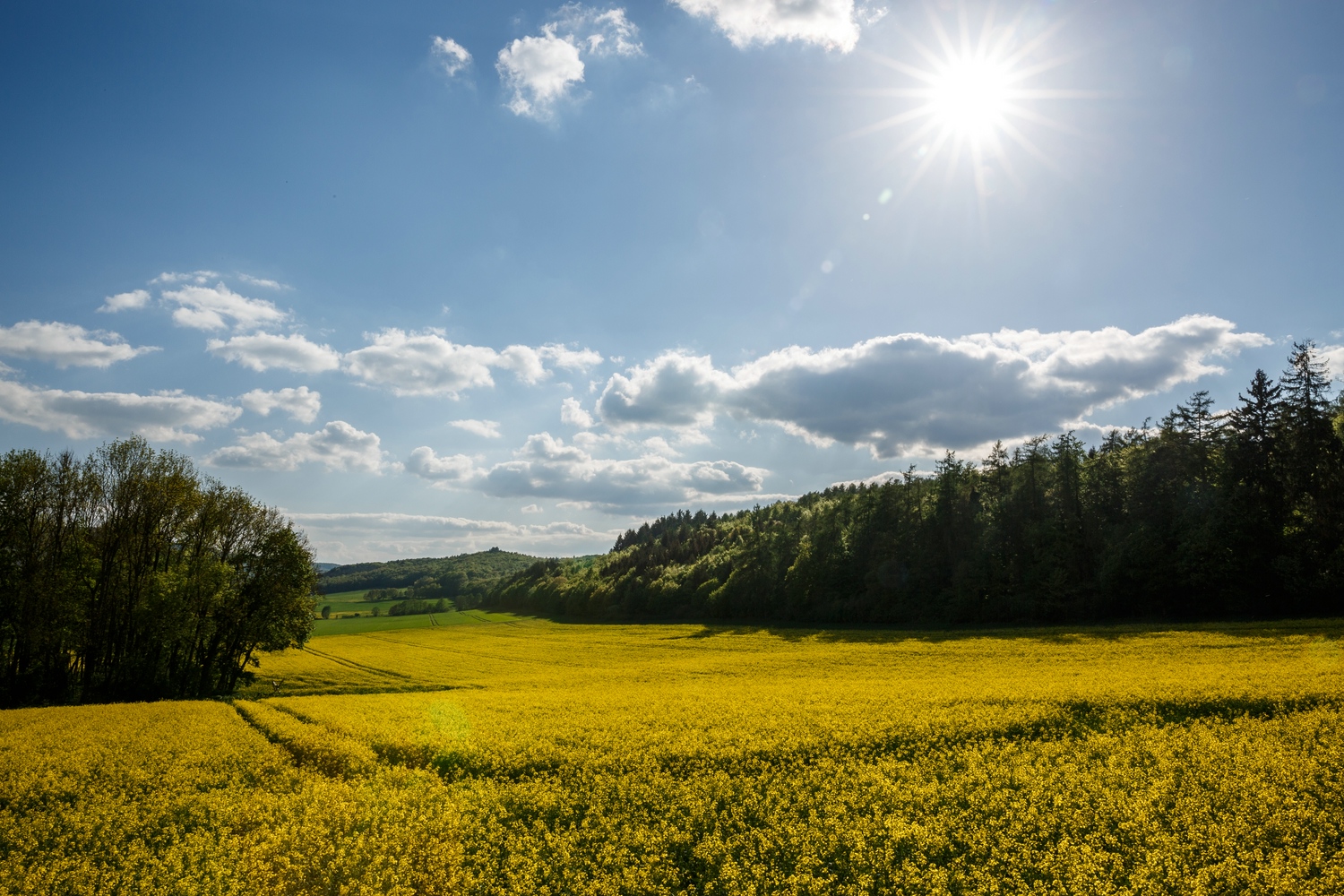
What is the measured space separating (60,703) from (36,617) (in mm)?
6899

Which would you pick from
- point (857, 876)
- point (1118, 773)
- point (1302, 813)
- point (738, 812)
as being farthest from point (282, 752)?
point (1302, 813)

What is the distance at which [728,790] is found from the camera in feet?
49.5

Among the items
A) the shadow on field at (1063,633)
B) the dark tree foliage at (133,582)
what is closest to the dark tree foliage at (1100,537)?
the shadow on field at (1063,633)

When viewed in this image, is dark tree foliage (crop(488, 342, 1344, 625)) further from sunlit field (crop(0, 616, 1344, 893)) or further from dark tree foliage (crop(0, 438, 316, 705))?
dark tree foliage (crop(0, 438, 316, 705))

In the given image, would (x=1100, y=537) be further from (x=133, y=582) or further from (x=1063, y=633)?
(x=133, y=582)

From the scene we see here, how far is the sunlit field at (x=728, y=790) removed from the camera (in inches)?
455

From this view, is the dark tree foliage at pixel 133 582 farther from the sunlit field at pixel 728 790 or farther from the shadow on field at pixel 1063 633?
the shadow on field at pixel 1063 633

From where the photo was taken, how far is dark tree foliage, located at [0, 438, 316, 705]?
120 feet

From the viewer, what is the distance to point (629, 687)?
111 feet

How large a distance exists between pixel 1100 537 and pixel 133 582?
82.8 meters

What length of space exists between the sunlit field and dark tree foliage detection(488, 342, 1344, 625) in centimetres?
2668

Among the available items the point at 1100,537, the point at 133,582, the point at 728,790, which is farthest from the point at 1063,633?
the point at 133,582

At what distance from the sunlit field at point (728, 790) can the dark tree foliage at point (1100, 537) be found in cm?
2668

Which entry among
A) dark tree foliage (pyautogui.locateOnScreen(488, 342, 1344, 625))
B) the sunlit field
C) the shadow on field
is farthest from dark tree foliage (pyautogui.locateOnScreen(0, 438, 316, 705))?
dark tree foliage (pyautogui.locateOnScreen(488, 342, 1344, 625))
